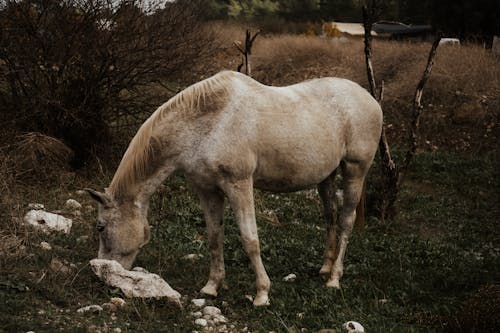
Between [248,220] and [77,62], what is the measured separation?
5.63 metres

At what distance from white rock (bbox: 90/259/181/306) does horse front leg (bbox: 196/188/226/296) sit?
678mm

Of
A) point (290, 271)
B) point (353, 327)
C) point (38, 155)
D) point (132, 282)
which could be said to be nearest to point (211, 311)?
point (132, 282)

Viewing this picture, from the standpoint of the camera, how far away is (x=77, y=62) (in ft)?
33.7

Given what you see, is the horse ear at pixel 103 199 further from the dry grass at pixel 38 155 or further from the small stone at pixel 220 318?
the dry grass at pixel 38 155

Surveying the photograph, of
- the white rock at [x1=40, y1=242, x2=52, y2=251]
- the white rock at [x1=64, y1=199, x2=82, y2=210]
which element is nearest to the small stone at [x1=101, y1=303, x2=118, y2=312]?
the white rock at [x1=40, y1=242, x2=52, y2=251]

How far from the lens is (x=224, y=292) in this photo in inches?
249

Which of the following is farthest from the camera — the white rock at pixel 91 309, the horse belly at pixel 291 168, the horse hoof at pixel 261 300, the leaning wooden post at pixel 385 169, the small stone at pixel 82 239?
the leaning wooden post at pixel 385 169

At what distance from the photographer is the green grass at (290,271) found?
5.30 m

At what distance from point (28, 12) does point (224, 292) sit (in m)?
6.10

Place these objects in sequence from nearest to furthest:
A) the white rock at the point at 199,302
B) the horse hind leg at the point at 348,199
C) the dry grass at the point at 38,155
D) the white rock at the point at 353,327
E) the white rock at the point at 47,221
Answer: the white rock at the point at 353,327 → the white rock at the point at 199,302 → the horse hind leg at the point at 348,199 → the white rock at the point at 47,221 → the dry grass at the point at 38,155

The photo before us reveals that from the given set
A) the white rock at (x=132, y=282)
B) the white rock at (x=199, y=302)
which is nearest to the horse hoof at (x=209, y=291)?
the white rock at (x=199, y=302)

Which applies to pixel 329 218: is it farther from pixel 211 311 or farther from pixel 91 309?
pixel 91 309

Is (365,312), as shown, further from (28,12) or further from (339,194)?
(28,12)

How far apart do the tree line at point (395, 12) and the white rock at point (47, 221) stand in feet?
21.0
